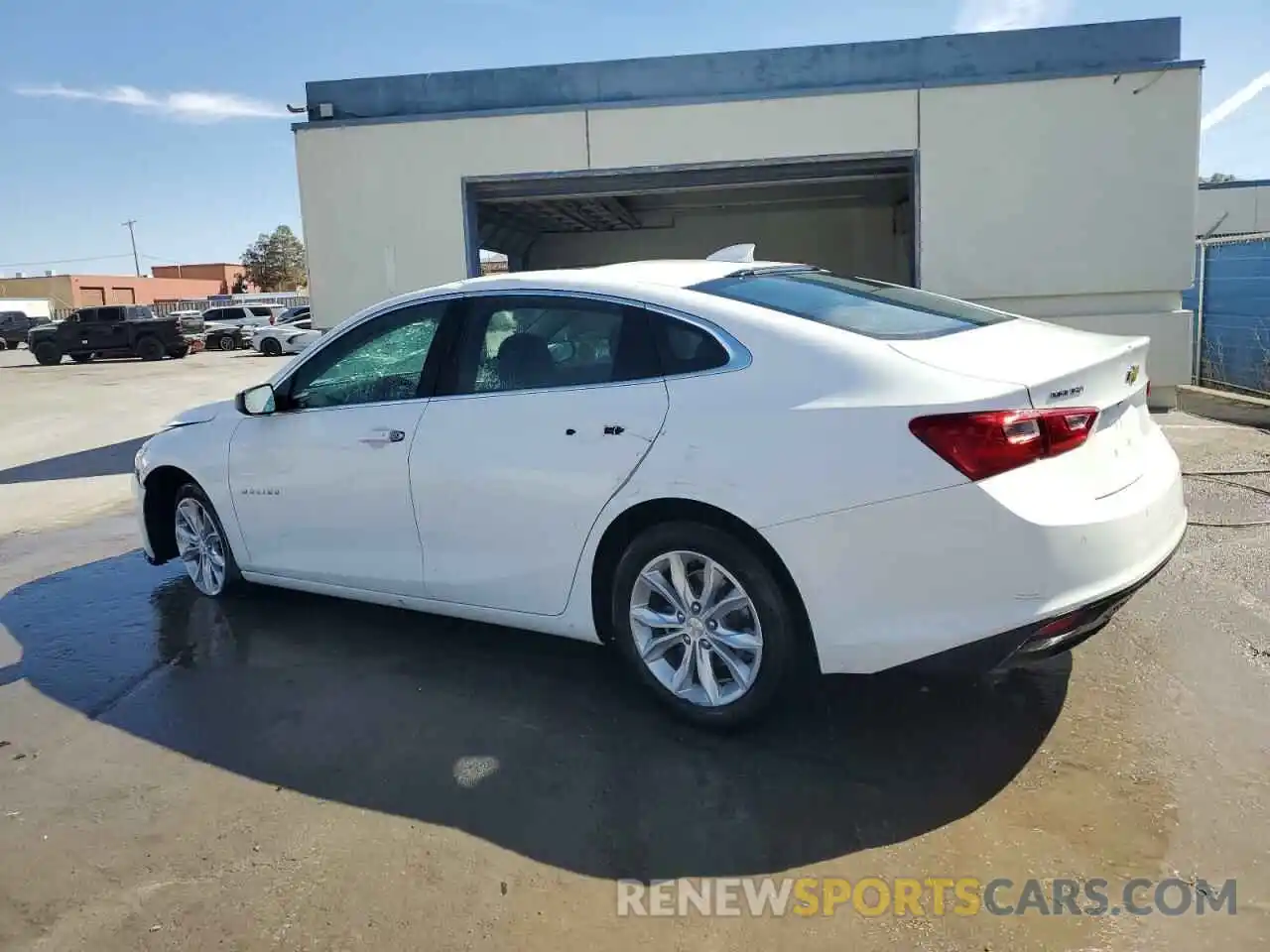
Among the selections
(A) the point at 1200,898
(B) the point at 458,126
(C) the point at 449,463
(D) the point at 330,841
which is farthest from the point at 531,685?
(B) the point at 458,126

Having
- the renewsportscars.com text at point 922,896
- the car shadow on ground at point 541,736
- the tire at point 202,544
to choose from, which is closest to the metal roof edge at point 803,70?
the tire at point 202,544

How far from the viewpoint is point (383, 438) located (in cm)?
441

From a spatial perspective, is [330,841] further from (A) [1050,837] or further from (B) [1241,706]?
(B) [1241,706]

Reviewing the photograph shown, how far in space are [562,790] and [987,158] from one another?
945 centimetres

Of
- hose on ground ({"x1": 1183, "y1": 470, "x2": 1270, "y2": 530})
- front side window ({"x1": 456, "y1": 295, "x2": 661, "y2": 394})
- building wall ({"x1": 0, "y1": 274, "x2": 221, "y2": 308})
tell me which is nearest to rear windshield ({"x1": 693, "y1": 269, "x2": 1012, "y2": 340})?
front side window ({"x1": 456, "y1": 295, "x2": 661, "y2": 394})

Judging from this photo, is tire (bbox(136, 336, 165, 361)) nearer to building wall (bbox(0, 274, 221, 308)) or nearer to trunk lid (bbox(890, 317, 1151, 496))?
trunk lid (bbox(890, 317, 1151, 496))

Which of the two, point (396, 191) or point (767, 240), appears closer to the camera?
point (396, 191)

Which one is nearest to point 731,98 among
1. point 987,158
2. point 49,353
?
point 987,158

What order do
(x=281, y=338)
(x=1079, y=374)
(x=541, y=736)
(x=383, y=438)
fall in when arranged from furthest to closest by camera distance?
(x=281, y=338), (x=383, y=438), (x=541, y=736), (x=1079, y=374)

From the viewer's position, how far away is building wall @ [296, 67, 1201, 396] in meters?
10.6

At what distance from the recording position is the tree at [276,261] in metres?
81.7

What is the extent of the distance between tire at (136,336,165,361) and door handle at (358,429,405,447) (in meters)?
30.9

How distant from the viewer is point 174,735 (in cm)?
397

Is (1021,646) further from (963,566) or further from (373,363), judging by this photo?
(373,363)
